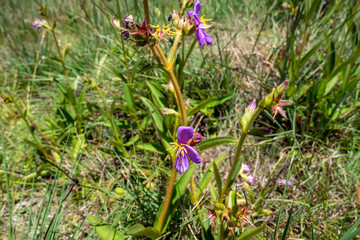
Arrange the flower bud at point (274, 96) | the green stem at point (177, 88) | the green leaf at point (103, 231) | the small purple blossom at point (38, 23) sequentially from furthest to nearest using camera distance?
1. the small purple blossom at point (38, 23)
2. the green leaf at point (103, 231)
3. the green stem at point (177, 88)
4. the flower bud at point (274, 96)

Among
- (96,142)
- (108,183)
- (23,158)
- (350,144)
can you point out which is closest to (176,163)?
(108,183)

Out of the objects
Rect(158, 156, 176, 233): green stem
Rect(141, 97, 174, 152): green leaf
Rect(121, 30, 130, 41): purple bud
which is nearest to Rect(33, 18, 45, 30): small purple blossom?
Rect(141, 97, 174, 152): green leaf

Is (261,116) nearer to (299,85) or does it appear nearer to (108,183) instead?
(299,85)

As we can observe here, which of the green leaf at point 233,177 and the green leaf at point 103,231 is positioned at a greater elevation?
the green leaf at point 233,177

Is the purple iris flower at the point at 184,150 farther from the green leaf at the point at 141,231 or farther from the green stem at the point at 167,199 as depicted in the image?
the green leaf at the point at 141,231

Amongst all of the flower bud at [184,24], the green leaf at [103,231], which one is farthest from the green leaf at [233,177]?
the flower bud at [184,24]

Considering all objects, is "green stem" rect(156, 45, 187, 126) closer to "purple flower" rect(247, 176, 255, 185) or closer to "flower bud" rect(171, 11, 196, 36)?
"flower bud" rect(171, 11, 196, 36)

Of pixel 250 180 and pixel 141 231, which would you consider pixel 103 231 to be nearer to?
pixel 141 231
